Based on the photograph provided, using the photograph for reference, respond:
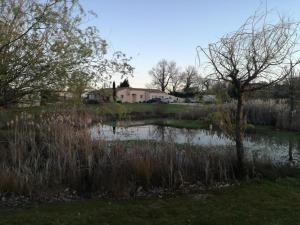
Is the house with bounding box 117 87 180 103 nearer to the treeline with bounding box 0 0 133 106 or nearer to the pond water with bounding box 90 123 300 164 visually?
the pond water with bounding box 90 123 300 164

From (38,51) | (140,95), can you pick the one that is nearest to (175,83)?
(140,95)

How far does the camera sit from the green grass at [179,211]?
14.4ft

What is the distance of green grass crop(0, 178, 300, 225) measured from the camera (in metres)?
4.40

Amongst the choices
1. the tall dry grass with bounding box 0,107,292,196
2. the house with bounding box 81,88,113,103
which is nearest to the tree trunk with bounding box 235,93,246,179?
the tall dry grass with bounding box 0,107,292,196

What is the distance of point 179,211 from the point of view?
15.9ft

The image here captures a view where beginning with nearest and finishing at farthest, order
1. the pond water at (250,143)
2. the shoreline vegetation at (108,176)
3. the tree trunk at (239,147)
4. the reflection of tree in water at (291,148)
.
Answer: the shoreline vegetation at (108,176)
the tree trunk at (239,147)
the pond water at (250,143)
the reflection of tree in water at (291,148)

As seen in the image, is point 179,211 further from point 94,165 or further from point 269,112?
point 269,112

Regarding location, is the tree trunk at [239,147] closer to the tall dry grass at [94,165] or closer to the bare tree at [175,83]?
the tall dry grass at [94,165]

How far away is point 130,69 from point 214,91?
2.10 m

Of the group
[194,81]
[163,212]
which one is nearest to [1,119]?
[194,81]

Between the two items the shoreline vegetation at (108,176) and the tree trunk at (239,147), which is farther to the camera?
the tree trunk at (239,147)

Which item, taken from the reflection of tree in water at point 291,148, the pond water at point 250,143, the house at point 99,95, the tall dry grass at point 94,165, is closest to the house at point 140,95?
the pond water at point 250,143

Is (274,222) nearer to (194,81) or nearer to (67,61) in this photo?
(194,81)

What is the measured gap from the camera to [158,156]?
6.87 meters
